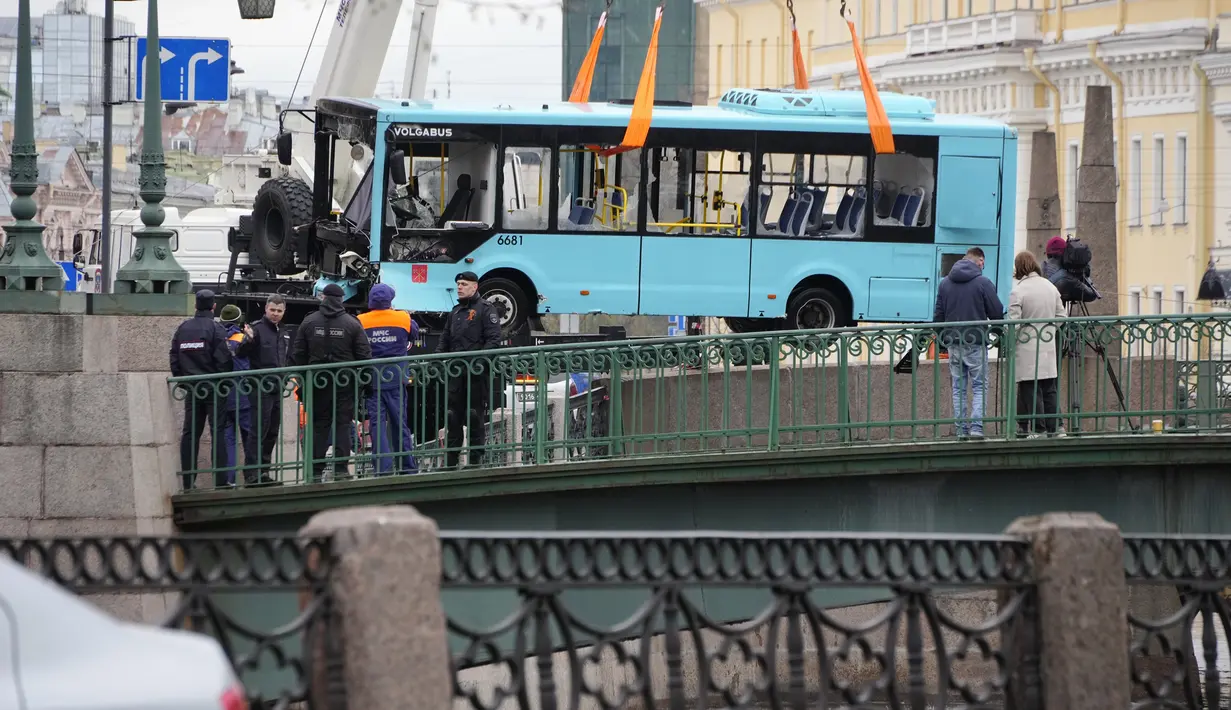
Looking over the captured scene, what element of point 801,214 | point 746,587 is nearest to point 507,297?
point 801,214

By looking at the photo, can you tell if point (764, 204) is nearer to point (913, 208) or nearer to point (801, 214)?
point (801, 214)

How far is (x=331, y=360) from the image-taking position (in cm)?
1631

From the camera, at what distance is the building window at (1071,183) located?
180 feet

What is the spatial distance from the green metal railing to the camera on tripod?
97cm

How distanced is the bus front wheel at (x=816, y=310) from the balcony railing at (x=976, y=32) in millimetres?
34592

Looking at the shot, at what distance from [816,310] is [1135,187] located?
3194 centimetres

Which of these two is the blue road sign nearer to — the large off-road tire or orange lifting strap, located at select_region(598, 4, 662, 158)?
the large off-road tire

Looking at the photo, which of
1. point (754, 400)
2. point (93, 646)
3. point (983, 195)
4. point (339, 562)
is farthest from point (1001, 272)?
point (93, 646)

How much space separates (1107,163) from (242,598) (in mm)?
12514

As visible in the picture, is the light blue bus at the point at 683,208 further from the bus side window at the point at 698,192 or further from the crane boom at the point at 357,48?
the crane boom at the point at 357,48

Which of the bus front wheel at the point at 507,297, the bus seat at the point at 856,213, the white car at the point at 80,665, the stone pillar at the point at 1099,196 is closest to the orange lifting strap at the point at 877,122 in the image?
the bus seat at the point at 856,213

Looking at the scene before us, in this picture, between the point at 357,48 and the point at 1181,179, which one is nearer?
the point at 357,48

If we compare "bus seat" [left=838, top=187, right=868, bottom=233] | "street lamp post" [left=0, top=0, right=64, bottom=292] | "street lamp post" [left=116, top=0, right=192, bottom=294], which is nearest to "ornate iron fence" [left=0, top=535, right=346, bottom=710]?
"street lamp post" [left=0, top=0, right=64, bottom=292]

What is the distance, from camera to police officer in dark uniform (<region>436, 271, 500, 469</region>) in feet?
53.9
